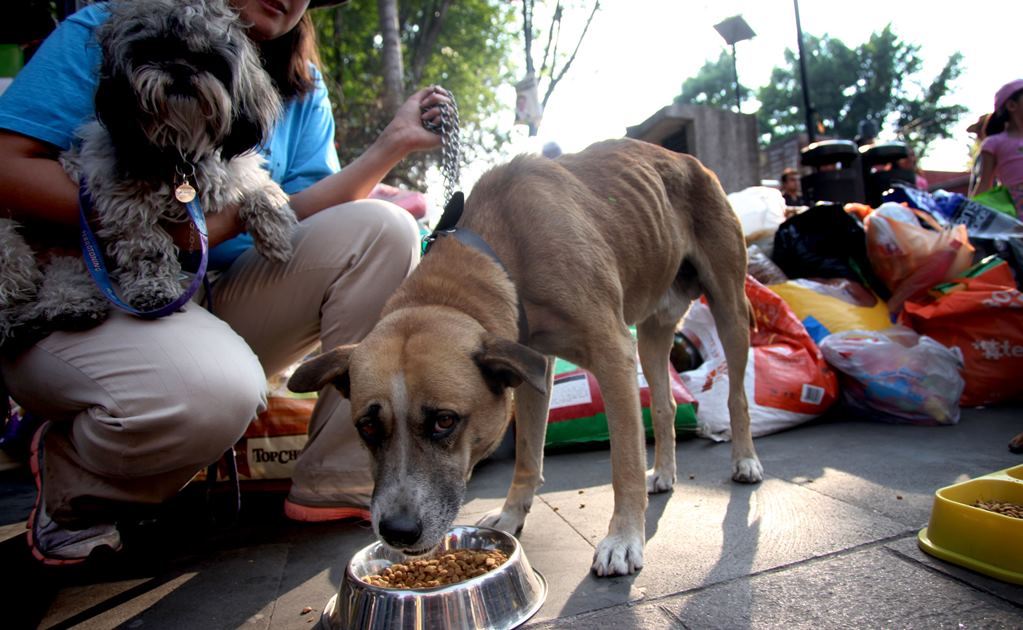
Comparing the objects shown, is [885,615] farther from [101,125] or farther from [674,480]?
[101,125]

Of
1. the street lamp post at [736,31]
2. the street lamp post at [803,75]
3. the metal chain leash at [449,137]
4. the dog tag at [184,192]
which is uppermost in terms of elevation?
the street lamp post at [736,31]

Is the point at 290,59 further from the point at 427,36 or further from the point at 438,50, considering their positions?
the point at 438,50

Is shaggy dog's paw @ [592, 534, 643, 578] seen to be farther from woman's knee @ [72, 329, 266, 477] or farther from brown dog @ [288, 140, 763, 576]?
woman's knee @ [72, 329, 266, 477]

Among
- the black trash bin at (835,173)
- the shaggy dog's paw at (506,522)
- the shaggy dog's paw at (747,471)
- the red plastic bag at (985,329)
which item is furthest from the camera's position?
the black trash bin at (835,173)

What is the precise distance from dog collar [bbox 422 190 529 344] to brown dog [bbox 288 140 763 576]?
0.06ft

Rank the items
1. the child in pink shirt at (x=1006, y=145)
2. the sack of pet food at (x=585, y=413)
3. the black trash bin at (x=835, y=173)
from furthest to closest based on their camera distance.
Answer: the black trash bin at (x=835, y=173)
the child in pink shirt at (x=1006, y=145)
the sack of pet food at (x=585, y=413)

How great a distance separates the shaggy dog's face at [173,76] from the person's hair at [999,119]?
685 centimetres

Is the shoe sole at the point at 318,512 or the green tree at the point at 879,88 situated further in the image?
the green tree at the point at 879,88

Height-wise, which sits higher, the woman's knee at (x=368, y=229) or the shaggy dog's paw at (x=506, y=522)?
the woman's knee at (x=368, y=229)

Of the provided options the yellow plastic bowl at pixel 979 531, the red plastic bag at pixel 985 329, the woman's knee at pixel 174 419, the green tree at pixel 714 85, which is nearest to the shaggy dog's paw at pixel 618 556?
the yellow plastic bowl at pixel 979 531

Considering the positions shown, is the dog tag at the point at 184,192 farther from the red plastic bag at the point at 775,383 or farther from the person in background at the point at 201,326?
the red plastic bag at the point at 775,383

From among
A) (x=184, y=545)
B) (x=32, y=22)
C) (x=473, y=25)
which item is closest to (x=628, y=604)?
(x=184, y=545)

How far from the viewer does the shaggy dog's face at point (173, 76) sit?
197cm

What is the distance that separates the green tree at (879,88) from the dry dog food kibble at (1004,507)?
48.7 metres
